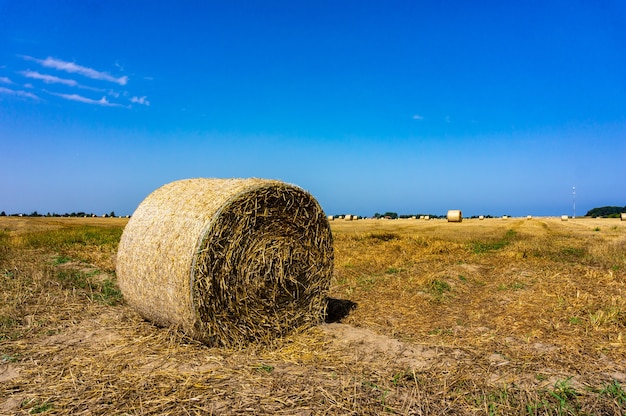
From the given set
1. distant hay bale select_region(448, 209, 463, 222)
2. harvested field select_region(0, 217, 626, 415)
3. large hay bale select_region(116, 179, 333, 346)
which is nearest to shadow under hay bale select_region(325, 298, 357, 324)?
harvested field select_region(0, 217, 626, 415)

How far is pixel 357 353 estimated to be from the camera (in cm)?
580

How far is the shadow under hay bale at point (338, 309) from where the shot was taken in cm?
786

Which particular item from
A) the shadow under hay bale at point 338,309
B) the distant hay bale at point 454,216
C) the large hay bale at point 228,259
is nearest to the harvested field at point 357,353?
the shadow under hay bale at point 338,309

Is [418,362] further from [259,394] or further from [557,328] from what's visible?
[557,328]

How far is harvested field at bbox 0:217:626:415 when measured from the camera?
14.5 ft

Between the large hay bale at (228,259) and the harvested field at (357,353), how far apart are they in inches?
13.2

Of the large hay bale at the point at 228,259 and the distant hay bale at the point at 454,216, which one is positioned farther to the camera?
the distant hay bale at the point at 454,216

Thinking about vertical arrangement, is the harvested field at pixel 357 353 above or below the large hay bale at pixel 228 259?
below

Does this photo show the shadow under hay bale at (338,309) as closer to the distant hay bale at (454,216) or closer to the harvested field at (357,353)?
the harvested field at (357,353)

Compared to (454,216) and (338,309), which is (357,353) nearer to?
(338,309)

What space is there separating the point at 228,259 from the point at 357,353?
6.79 ft

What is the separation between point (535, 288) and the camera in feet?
30.9

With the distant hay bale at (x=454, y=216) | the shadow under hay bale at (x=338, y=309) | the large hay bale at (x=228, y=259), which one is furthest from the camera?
the distant hay bale at (x=454, y=216)

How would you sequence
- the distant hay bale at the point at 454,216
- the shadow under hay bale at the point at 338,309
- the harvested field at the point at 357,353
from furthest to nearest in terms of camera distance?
the distant hay bale at the point at 454,216 → the shadow under hay bale at the point at 338,309 → the harvested field at the point at 357,353
